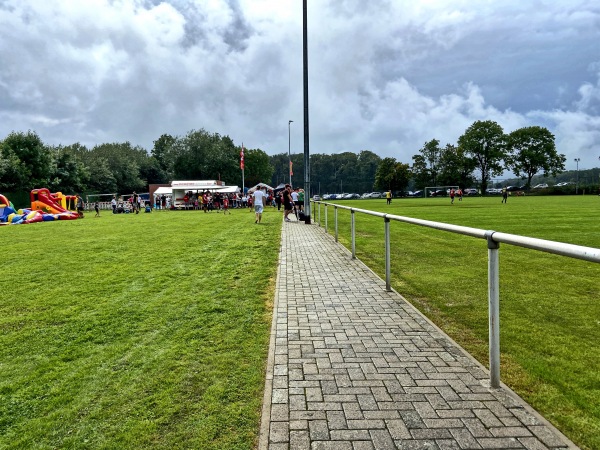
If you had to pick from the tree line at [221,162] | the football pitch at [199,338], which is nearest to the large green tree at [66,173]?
the tree line at [221,162]

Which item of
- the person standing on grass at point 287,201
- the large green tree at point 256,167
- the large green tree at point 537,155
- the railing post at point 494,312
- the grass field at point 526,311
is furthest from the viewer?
the large green tree at point 256,167

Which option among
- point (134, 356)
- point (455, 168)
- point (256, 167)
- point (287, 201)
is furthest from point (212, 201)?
point (455, 168)

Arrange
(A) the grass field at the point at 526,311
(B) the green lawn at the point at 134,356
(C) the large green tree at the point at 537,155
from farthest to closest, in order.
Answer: (C) the large green tree at the point at 537,155 → (A) the grass field at the point at 526,311 → (B) the green lawn at the point at 134,356

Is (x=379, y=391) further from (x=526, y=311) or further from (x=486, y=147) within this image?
(x=486, y=147)

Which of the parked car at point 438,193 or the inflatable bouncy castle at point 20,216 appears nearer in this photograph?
the inflatable bouncy castle at point 20,216

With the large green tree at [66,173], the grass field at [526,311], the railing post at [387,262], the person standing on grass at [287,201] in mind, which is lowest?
the grass field at [526,311]

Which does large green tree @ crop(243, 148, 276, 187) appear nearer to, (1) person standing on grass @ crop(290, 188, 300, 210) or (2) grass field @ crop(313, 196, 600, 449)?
(1) person standing on grass @ crop(290, 188, 300, 210)

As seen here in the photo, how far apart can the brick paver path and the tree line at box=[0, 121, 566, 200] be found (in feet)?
173

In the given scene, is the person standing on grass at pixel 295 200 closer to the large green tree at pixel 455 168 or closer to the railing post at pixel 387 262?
the railing post at pixel 387 262

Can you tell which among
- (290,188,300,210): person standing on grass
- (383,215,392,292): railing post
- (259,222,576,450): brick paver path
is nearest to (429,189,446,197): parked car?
(290,188,300,210): person standing on grass

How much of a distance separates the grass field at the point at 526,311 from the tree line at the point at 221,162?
A: 169 feet

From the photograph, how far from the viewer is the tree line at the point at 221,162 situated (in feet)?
173

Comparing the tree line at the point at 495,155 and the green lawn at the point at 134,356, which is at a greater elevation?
the tree line at the point at 495,155

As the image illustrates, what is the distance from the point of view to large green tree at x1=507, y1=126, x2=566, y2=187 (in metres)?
83.1
